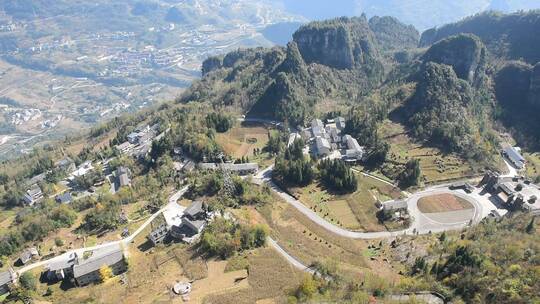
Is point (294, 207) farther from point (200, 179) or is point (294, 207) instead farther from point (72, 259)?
point (72, 259)

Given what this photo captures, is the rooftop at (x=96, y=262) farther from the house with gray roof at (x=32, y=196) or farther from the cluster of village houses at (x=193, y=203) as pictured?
the house with gray roof at (x=32, y=196)

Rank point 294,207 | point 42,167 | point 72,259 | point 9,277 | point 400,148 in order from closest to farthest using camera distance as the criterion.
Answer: point 9,277, point 72,259, point 294,207, point 400,148, point 42,167

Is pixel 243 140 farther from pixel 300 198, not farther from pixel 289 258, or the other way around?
pixel 289 258

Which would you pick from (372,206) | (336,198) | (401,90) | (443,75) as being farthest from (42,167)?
(443,75)

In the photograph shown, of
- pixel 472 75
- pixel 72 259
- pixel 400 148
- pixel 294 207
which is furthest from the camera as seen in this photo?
pixel 472 75

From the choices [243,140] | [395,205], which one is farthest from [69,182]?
[395,205]
